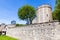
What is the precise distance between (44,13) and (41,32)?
2140 cm

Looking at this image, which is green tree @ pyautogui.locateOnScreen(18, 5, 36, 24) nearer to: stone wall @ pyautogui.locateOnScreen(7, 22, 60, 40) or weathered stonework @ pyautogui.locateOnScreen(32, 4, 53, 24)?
weathered stonework @ pyautogui.locateOnScreen(32, 4, 53, 24)

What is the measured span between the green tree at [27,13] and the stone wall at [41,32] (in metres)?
18.1

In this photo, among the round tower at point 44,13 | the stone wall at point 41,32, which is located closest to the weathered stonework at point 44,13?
the round tower at point 44,13

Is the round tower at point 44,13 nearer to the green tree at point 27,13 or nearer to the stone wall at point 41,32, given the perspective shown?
the green tree at point 27,13

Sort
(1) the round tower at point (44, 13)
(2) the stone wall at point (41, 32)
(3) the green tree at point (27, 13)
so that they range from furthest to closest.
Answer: (3) the green tree at point (27, 13) → (1) the round tower at point (44, 13) → (2) the stone wall at point (41, 32)

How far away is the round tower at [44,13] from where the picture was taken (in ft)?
135

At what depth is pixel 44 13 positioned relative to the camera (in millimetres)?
41625

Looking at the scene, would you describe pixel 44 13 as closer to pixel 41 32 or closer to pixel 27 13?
pixel 27 13

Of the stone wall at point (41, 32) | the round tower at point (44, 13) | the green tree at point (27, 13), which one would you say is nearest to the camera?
the stone wall at point (41, 32)

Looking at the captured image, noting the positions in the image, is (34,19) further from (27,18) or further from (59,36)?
(59,36)

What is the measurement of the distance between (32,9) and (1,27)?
12244 mm

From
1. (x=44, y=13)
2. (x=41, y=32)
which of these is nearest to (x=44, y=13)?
(x=44, y=13)

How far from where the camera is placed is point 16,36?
1126 inches

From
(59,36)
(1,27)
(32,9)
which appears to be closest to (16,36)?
(59,36)
